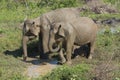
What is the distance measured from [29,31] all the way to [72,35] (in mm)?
1334

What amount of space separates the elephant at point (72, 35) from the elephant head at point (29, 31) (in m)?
0.82

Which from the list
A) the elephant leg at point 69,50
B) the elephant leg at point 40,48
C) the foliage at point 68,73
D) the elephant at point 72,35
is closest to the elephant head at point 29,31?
the elephant leg at point 40,48

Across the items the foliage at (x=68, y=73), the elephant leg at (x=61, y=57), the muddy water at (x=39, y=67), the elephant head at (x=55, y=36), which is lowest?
the muddy water at (x=39, y=67)

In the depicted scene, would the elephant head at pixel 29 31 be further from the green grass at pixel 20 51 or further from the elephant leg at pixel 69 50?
the elephant leg at pixel 69 50

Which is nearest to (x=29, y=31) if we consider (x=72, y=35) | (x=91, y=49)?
(x=72, y=35)

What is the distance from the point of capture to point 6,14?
19.6 metres

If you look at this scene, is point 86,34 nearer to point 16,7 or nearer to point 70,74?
point 70,74

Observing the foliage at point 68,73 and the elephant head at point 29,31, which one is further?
the elephant head at point 29,31

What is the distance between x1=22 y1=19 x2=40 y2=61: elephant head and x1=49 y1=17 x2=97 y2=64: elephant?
0.82m

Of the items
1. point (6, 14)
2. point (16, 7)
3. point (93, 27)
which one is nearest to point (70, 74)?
point (93, 27)

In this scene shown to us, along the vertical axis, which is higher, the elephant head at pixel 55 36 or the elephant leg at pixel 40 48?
the elephant head at pixel 55 36

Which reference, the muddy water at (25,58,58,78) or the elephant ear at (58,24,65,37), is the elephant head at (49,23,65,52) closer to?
the elephant ear at (58,24,65,37)

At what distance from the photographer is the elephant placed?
12023 mm

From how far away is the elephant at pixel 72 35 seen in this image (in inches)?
473
